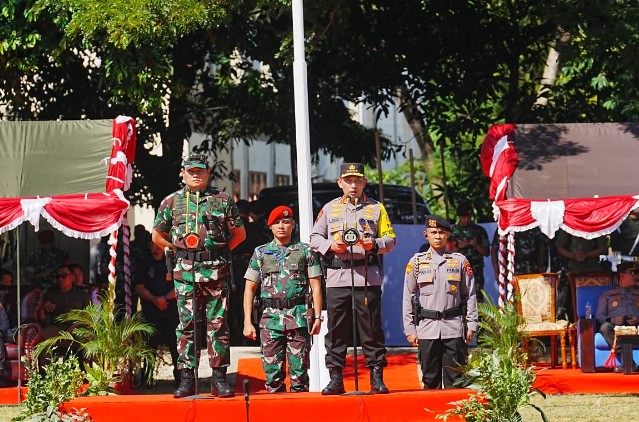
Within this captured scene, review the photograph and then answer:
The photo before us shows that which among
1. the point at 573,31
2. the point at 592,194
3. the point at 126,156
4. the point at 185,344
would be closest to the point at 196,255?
the point at 185,344

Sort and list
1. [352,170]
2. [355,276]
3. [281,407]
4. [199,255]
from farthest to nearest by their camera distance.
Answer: [352,170] < [355,276] < [199,255] < [281,407]

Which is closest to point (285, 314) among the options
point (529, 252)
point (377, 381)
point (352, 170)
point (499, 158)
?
point (377, 381)

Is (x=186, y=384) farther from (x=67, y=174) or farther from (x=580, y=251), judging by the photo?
(x=580, y=251)

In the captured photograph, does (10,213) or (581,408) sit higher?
(10,213)

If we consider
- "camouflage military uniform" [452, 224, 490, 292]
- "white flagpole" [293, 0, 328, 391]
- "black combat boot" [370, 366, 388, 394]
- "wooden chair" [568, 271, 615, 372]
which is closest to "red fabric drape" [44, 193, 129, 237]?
"white flagpole" [293, 0, 328, 391]

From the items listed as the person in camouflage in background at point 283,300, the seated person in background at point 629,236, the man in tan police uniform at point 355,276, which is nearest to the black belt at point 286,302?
the person in camouflage in background at point 283,300

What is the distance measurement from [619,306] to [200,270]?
19.0 ft

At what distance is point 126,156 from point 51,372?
13.4 feet

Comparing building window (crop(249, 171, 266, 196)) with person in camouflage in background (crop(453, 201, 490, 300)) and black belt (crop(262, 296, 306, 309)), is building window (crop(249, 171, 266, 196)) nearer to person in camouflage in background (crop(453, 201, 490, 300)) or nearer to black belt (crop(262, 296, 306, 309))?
person in camouflage in background (crop(453, 201, 490, 300))

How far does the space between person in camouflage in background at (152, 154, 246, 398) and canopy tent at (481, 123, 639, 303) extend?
14.3 feet

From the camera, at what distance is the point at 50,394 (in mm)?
10359

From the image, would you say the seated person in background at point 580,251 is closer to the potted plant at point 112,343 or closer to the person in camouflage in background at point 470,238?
the person in camouflage in background at point 470,238

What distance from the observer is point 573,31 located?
17469 millimetres

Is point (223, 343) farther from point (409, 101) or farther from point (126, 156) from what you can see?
point (409, 101)
